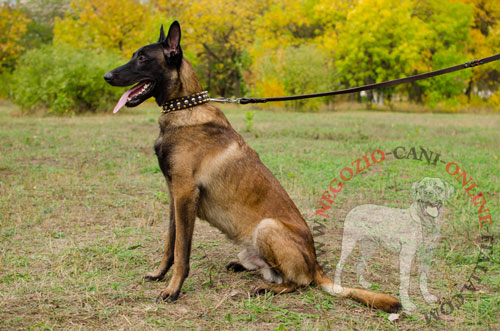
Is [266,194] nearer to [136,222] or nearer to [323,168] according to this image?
[136,222]

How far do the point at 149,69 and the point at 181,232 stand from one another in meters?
1.15

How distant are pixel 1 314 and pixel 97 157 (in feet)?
19.4

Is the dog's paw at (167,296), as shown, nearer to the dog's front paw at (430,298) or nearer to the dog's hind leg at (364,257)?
the dog's hind leg at (364,257)

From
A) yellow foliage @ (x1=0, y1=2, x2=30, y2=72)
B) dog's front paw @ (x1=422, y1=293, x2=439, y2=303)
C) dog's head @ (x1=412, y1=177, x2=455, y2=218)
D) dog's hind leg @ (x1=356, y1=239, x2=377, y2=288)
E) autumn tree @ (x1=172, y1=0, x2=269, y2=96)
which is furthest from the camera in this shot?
autumn tree @ (x1=172, y1=0, x2=269, y2=96)

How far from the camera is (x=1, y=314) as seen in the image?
9.46 feet

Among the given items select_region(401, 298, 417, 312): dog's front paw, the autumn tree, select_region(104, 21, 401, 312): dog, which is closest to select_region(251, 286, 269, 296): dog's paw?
select_region(104, 21, 401, 312): dog

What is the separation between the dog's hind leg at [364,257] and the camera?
141 inches

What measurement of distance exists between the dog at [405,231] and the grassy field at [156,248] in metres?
0.08

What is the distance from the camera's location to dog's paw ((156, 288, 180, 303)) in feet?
10.3

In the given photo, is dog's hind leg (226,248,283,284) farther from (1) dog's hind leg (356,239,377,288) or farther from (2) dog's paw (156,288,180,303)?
(1) dog's hind leg (356,239,377,288)

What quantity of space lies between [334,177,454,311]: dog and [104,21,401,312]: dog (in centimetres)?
52

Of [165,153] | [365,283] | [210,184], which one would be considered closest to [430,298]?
[365,283]

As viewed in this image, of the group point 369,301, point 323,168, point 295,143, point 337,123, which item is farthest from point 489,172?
point 337,123

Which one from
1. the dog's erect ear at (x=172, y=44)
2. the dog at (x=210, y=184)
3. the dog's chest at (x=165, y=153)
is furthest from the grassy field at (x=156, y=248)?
the dog's erect ear at (x=172, y=44)
